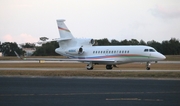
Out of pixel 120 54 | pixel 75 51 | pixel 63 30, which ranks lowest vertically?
pixel 120 54

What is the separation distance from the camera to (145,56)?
4016 centimetres

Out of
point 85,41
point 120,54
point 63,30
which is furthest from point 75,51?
point 120,54

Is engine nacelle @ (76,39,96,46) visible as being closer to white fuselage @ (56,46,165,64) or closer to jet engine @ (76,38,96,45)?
jet engine @ (76,38,96,45)

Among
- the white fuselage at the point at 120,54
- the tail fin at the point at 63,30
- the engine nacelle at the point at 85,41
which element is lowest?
the white fuselage at the point at 120,54

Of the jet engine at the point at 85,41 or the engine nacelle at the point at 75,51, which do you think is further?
the jet engine at the point at 85,41

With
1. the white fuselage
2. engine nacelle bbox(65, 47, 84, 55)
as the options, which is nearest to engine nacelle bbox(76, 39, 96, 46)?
the white fuselage

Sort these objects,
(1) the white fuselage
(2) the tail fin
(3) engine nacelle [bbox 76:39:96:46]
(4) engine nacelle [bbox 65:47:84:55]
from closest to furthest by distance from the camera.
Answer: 1. (1) the white fuselage
2. (4) engine nacelle [bbox 65:47:84:55]
3. (3) engine nacelle [bbox 76:39:96:46]
4. (2) the tail fin

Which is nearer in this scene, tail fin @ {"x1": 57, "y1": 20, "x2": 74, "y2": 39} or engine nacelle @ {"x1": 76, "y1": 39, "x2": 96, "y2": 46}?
engine nacelle @ {"x1": 76, "y1": 39, "x2": 96, "y2": 46}

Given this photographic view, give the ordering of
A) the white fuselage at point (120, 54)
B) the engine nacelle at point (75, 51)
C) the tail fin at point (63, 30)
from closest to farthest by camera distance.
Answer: the white fuselage at point (120, 54), the engine nacelle at point (75, 51), the tail fin at point (63, 30)

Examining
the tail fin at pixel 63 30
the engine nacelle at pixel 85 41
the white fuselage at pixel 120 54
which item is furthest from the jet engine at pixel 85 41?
the tail fin at pixel 63 30

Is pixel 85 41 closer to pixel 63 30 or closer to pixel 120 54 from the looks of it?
pixel 63 30

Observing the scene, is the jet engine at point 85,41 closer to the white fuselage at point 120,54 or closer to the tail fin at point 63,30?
the white fuselage at point 120,54
